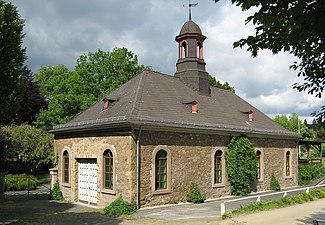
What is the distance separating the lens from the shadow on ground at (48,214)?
43.9 feet

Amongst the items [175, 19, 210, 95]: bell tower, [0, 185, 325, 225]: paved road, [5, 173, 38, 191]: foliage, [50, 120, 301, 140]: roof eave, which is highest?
[175, 19, 210, 95]: bell tower

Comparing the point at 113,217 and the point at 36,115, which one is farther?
the point at 36,115

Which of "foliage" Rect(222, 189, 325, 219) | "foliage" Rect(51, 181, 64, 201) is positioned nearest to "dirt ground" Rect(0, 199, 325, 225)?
"foliage" Rect(222, 189, 325, 219)

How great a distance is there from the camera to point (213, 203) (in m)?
17.3

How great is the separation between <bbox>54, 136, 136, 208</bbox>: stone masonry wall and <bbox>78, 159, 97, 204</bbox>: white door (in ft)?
1.06

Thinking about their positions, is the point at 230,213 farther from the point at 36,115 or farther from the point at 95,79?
the point at 36,115

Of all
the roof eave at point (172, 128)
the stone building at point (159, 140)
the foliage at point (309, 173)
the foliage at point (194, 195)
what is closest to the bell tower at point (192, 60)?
the stone building at point (159, 140)

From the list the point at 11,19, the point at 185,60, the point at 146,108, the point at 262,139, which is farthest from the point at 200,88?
the point at 11,19

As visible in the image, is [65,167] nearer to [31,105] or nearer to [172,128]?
[172,128]

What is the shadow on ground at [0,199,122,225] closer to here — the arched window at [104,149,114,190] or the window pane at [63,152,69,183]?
the arched window at [104,149,114,190]

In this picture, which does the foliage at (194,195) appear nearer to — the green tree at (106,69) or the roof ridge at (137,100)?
the roof ridge at (137,100)

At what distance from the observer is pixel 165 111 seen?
57.5 ft

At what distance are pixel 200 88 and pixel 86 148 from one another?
8503mm

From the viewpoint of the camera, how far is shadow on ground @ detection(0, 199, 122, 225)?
1339 cm
